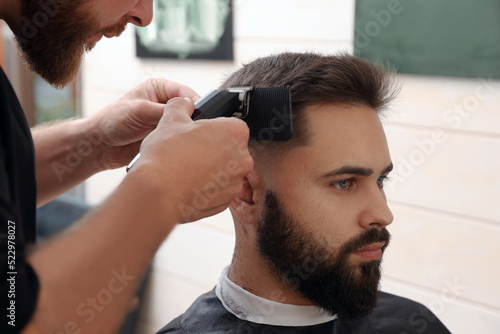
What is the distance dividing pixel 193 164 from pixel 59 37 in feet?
1.83

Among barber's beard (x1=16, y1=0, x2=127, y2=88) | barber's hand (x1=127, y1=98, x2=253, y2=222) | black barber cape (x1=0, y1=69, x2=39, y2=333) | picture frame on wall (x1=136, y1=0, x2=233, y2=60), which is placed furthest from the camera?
picture frame on wall (x1=136, y1=0, x2=233, y2=60)

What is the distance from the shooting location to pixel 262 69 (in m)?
1.58

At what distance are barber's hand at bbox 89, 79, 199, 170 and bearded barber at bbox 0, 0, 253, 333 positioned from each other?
0.02 metres

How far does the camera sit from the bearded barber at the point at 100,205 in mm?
940

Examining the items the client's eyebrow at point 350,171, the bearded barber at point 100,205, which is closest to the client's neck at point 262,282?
the client's eyebrow at point 350,171

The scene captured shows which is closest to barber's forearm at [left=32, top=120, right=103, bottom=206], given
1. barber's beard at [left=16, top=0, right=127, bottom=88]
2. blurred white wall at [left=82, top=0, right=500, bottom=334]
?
barber's beard at [left=16, top=0, right=127, bottom=88]

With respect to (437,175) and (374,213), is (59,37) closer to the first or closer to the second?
(374,213)

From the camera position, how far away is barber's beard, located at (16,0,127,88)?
4.22ft

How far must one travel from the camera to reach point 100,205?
1.03m

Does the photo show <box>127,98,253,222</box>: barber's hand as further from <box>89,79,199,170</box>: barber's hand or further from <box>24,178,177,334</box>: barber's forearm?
<box>89,79,199,170</box>: barber's hand

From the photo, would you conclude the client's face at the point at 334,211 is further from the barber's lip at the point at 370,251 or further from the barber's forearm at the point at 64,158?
the barber's forearm at the point at 64,158

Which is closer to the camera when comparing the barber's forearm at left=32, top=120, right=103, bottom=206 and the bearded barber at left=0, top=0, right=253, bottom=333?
the bearded barber at left=0, top=0, right=253, bottom=333

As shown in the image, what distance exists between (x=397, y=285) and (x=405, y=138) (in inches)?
24.2

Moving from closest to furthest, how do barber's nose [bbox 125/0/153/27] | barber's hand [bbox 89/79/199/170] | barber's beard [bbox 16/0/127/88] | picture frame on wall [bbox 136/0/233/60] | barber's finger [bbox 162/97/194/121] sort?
barber's finger [bbox 162/97/194/121] → barber's beard [bbox 16/0/127/88] → barber's nose [bbox 125/0/153/27] → barber's hand [bbox 89/79/199/170] → picture frame on wall [bbox 136/0/233/60]
